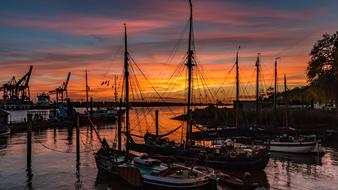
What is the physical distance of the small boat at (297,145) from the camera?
1829 inches

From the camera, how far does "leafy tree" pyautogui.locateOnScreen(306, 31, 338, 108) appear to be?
3204 inches

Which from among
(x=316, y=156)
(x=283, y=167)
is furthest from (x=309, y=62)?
(x=283, y=167)

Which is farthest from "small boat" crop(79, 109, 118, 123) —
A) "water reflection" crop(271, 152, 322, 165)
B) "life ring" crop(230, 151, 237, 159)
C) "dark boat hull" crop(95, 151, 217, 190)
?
"life ring" crop(230, 151, 237, 159)

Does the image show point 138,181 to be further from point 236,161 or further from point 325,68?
point 325,68

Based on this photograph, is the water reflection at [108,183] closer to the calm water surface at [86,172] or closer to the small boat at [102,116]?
the calm water surface at [86,172]

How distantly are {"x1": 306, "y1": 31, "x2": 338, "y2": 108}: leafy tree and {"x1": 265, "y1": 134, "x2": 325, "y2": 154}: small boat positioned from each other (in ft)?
124

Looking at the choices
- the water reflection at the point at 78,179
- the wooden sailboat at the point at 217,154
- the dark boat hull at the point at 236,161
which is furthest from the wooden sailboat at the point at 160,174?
the dark boat hull at the point at 236,161

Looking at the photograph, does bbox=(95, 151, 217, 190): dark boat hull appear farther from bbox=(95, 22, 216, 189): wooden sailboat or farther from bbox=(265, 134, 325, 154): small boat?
bbox=(265, 134, 325, 154): small boat

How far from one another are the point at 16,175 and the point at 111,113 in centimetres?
8633

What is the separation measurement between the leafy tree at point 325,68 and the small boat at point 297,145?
37.7 m

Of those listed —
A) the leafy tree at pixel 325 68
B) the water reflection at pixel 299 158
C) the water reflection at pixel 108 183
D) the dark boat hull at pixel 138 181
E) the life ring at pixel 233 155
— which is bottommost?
the water reflection at pixel 108 183

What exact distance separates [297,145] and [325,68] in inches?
1813

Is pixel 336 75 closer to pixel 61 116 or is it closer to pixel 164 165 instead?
pixel 164 165

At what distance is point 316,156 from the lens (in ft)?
149
